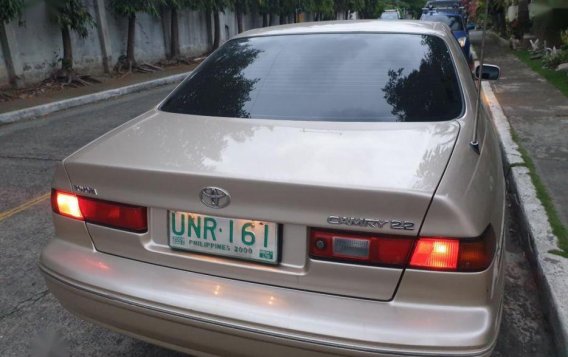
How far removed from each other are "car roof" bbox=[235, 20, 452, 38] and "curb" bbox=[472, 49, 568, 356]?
59.3 inches

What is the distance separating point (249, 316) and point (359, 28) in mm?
1977

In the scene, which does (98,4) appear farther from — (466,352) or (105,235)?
(466,352)

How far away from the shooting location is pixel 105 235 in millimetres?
2088

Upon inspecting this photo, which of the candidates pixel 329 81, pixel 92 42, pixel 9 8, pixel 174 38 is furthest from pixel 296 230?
pixel 174 38

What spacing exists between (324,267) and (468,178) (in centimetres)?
62

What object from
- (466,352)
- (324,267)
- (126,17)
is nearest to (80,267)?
(324,267)

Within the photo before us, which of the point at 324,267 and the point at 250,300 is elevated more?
the point at 324,267

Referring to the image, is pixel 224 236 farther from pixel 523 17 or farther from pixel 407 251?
Result: pixel 523 17

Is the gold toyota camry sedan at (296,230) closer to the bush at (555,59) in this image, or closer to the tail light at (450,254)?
the tail light at (450,254)

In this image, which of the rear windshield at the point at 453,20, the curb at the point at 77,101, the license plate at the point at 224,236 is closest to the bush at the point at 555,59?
the rear windshield at the point at 453,20

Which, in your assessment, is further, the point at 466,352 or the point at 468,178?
the point at 468,178

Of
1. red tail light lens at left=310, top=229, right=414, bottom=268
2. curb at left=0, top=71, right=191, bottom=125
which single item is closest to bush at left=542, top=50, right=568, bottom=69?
curb at left=0, top=71, right=191, bottom=125

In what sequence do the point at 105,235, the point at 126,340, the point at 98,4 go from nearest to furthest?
the point at 105,235, the point at 126,340, the point at 98,4

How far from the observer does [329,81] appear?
8.57 ft
